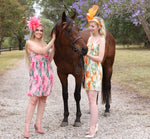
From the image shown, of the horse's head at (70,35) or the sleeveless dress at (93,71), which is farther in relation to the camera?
the sleeveless dress at (93,71)

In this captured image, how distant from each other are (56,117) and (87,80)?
1551 millimetres

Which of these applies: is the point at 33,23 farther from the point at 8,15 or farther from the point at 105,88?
the point at 8,15

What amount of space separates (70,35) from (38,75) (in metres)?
0.85

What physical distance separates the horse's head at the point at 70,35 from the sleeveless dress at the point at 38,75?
404 mm

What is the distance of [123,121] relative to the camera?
14.8 feet

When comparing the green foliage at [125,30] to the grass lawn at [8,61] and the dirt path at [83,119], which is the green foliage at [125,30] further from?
the dirt path at [83,119]

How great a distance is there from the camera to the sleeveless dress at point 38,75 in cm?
380

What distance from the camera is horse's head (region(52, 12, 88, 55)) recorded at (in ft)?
11.9

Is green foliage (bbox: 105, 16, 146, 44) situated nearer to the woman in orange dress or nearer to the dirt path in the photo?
the dirt path

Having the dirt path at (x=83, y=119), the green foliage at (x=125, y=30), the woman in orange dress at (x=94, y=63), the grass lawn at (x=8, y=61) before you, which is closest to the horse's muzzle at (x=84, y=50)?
the woman in orange dress at (x=94, y=63)

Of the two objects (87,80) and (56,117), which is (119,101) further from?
(87,80)

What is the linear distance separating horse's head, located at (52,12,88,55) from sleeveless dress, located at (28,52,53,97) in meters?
0.40

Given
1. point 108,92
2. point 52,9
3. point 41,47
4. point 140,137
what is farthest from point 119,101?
point 52,9

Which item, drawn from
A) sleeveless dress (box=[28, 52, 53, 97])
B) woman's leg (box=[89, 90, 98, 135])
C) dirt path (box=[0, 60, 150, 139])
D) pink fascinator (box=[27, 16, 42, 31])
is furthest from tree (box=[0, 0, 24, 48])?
woman's leg (box=[89, 90, 98, 135])
